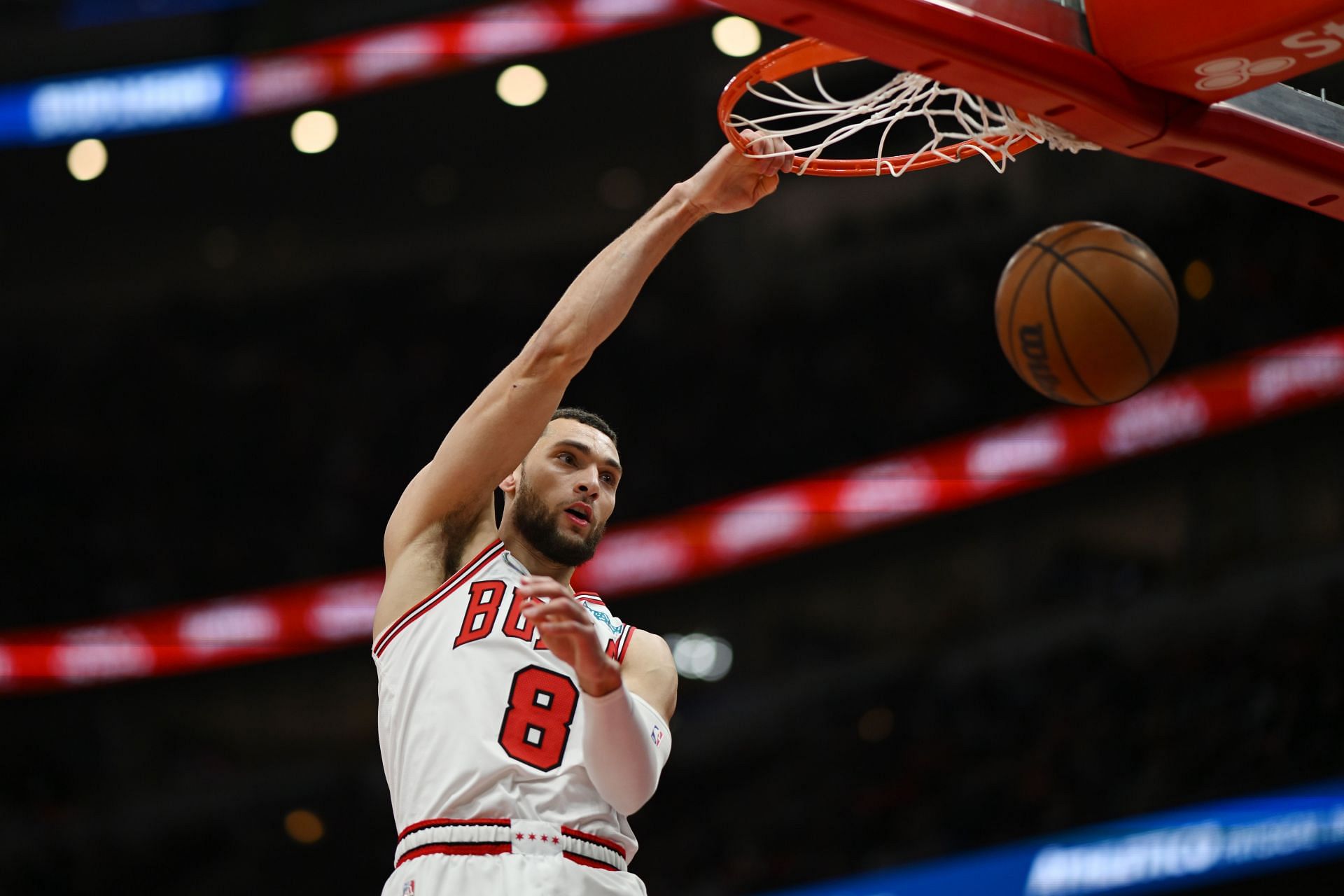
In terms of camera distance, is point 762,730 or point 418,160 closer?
point 762,730

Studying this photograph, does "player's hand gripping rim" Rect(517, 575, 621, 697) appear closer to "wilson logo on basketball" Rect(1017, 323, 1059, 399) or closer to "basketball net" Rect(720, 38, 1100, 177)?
"basketball net" Rect(720, 38, 1100, 177)

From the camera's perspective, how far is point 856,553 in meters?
14.1

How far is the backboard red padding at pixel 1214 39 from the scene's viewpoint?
3.22 meters

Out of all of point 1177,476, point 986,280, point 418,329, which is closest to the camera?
point 1177,476

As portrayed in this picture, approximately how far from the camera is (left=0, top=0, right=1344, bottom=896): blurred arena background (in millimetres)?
11352

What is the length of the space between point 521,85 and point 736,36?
2.32 m

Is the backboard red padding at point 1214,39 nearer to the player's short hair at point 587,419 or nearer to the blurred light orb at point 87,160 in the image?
the player's short hair at point 587,419

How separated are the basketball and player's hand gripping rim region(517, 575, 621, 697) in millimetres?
1982

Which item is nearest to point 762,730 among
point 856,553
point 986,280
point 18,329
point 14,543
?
point 856,553

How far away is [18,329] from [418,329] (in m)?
4.38

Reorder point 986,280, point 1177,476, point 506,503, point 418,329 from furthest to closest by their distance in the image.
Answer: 1. point 418,329
2. point 986,280
3. point 1177,476
4. point 506,503

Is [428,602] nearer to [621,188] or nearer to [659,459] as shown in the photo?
[659,459]

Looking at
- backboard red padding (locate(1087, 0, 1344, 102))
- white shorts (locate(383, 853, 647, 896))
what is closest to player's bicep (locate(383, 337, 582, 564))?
white shorts (locate(383, 853, 647, 896))

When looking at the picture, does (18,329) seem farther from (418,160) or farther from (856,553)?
(856,553)
